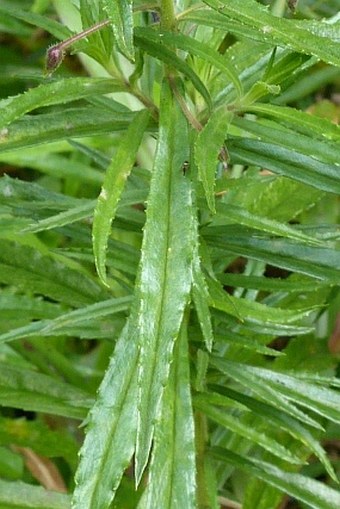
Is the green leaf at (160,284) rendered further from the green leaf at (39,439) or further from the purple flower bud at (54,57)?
the green leaf at (39,439)

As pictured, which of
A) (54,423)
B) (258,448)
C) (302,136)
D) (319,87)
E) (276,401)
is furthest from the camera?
(319,87)

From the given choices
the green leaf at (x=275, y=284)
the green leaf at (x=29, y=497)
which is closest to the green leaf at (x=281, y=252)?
the green leaf at (x=275, y=284)

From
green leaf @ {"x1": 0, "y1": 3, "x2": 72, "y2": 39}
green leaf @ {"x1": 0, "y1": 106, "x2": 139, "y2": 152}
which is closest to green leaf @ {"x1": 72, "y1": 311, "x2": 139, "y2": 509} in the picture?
green leaf @ {"x1": 0, "y1": 106, "x2": 139, "y2": 152}

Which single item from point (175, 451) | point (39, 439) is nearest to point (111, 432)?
point (175, 451)

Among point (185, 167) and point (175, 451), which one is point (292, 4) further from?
point (175, 451)

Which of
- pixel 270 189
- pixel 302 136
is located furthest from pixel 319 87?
pixel 302 136

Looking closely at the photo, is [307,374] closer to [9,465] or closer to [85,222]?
[85,222]
